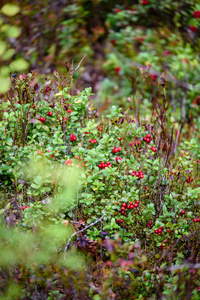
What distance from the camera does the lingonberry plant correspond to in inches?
71.0

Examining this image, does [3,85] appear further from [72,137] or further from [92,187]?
[92,187]

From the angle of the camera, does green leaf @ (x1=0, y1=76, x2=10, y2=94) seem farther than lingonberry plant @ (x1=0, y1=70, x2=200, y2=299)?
Yes

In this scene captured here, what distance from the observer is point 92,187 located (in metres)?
1.84

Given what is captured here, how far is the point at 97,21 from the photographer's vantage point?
4.92 m

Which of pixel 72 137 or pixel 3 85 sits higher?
pixel 3 85

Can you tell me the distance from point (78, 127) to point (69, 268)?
1.11m

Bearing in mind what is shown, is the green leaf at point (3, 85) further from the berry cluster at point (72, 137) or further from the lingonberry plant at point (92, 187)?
the berry cluster at point (72, 137)

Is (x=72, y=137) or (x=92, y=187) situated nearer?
(x=92, y=187)

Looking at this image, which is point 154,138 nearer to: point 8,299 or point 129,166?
point 129,166

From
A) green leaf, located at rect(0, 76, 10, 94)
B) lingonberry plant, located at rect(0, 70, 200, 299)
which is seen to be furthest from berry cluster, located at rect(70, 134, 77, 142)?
green leaf, located at rect(0, 76, 10, 94)

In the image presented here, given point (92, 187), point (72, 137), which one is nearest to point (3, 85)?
point (72, 137)

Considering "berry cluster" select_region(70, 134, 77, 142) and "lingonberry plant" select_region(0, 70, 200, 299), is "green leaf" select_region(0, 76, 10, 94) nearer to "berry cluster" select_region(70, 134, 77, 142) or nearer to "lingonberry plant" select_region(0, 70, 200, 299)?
"lingonberry plant" select_region(0, 70, 200, 299)

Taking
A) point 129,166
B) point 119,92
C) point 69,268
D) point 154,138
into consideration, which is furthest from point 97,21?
point 69,268

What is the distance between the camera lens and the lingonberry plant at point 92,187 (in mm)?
1803
